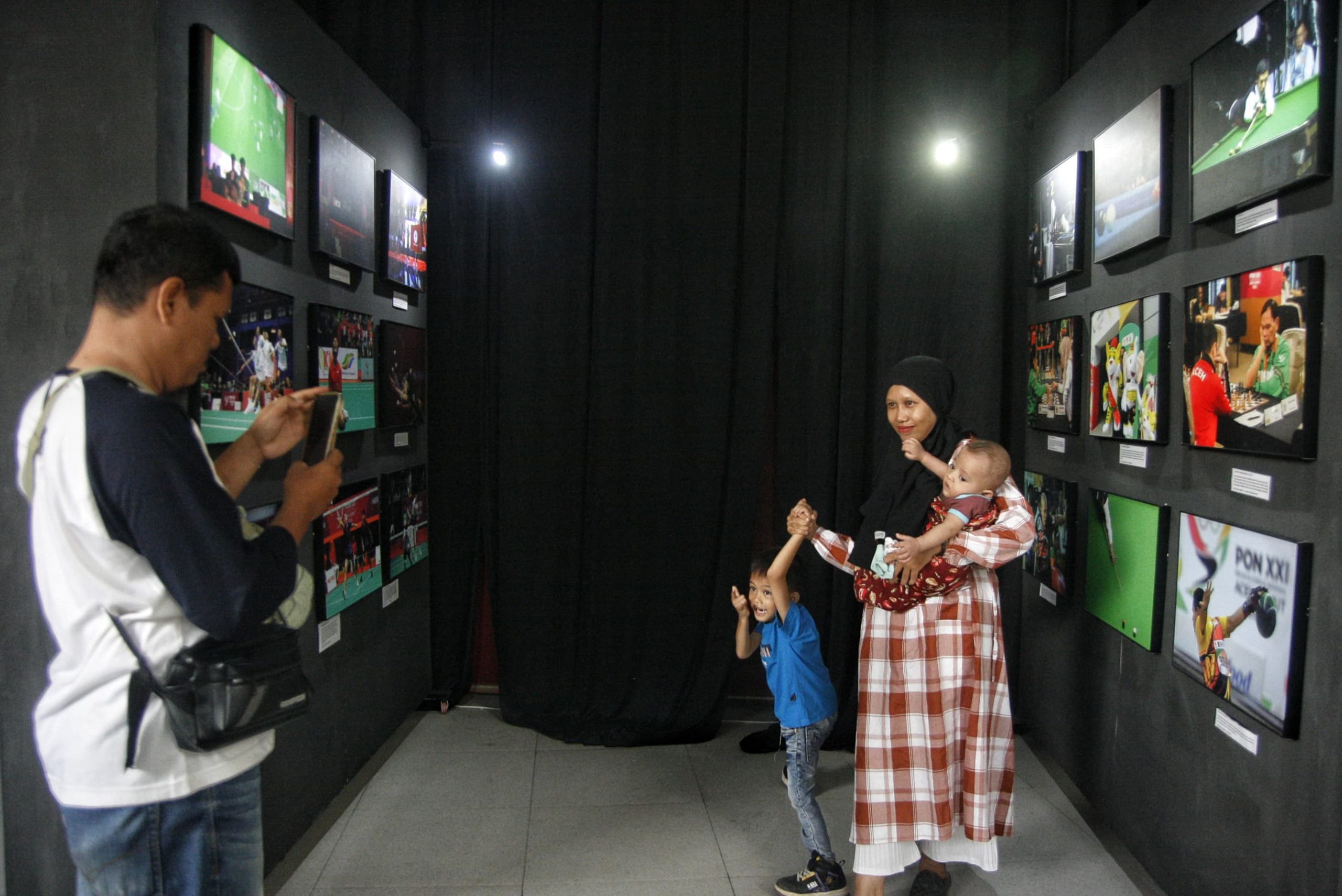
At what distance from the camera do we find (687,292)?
3.65 meters

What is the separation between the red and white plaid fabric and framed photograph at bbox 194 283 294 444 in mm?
1798

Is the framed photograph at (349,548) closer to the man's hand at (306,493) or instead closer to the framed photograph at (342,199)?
the framed photograph at (342,199)

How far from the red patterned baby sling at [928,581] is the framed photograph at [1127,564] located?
0.56 meters

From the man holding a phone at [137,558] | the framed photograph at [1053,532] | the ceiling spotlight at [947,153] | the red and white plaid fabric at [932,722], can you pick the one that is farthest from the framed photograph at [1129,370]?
the man holding a phone at [137,558]

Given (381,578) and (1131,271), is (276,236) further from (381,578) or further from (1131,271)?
(1131,271)

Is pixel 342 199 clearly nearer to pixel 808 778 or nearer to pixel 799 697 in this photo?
pixel 799 697

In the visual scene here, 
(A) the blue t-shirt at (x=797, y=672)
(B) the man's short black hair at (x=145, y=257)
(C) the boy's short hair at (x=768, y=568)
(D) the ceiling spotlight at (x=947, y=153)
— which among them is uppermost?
(D) the ceiling spotlight at (x=947, y=153)

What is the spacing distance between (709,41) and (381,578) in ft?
8.37
